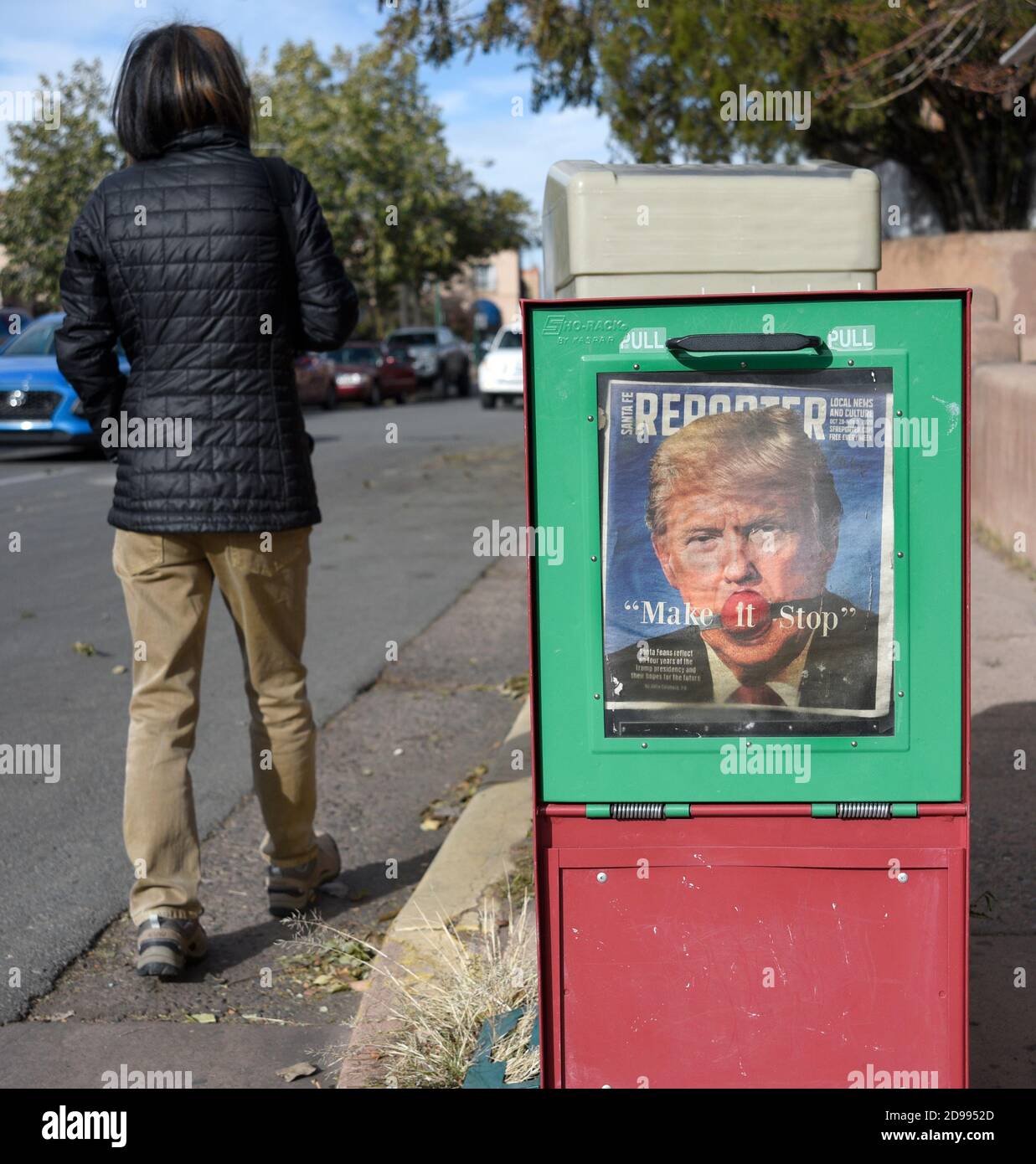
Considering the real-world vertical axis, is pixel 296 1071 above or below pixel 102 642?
above

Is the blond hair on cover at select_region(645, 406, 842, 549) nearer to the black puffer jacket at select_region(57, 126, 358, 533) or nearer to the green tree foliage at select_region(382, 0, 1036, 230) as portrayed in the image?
the black puffer jacket at select_region(57, 126, 358, 533)

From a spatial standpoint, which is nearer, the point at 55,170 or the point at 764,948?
the point at 764,948

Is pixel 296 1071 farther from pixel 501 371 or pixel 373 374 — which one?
pixel 373 374

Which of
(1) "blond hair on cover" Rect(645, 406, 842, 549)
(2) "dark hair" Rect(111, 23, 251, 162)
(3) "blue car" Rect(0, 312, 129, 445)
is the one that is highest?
(2) "dark hair" Rect(111, 23, 251, 162)

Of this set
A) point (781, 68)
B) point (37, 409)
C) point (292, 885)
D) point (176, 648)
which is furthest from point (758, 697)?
point (37, 409)

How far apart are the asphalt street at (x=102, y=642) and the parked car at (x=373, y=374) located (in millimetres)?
14899

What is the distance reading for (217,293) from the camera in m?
3.57

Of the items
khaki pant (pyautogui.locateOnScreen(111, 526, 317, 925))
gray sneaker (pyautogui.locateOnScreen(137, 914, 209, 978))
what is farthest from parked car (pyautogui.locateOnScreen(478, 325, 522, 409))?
gray sneaker (pyautogui.locateOnScreen(137, 914, 209, 978))

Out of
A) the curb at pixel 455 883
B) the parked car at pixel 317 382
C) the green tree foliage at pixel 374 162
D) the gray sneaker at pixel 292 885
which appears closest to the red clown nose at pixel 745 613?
the curb at pixel 455 883

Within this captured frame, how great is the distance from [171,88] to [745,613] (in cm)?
208

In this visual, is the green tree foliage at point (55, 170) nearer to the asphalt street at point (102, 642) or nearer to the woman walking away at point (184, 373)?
the asphalt street at point (102, 642)

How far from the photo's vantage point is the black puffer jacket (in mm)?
3547

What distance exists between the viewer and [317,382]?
2866cm

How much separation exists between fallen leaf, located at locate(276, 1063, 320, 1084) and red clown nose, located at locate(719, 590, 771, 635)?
4.88 ft
